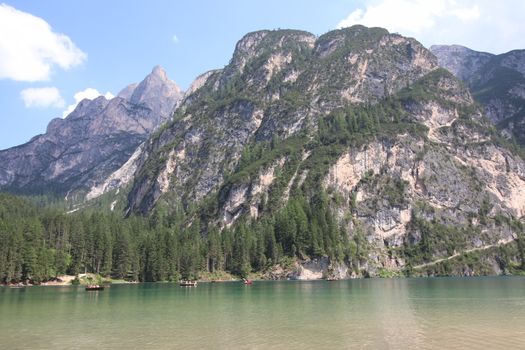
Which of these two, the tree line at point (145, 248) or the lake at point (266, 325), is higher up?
the tree line at point (145, 248)

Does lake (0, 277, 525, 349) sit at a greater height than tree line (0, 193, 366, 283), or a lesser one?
lesser

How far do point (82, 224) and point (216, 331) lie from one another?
134266mm

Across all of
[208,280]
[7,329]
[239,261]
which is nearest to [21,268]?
[208,280]

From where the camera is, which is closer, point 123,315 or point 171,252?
point 123,315

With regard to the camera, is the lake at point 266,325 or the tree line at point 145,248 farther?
the tree line at point 145,248

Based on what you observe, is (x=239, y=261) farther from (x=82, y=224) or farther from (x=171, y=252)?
(x=82, y=224)

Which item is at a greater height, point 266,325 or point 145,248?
point 145,248

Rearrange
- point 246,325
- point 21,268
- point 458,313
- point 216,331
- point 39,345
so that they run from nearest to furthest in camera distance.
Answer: point 39,345 < point 216,331 < point 246,325 < point 458,313 < point 21,268

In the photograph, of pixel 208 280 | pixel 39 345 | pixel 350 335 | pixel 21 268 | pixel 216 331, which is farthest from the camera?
pixel 208 280

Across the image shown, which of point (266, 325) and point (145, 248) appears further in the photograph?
point (145, 248)

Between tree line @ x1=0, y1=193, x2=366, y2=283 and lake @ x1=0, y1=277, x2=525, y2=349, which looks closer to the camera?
lake @ x1=0, y1=277, x2=525, y2=349

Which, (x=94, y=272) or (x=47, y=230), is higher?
(x=47, y=230)

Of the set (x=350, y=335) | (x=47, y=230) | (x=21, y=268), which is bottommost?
(x=350, y=335)

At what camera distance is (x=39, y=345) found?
3903cm
